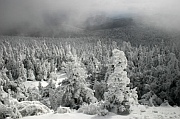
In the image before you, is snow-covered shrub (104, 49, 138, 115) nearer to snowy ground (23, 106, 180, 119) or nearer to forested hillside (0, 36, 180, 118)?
forested hillside (0, 36, 180, 118)

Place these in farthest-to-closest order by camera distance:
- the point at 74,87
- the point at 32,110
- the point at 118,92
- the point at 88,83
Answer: the point at 88,83, the point at 74,87, the point at 118,92, the point at 32,110

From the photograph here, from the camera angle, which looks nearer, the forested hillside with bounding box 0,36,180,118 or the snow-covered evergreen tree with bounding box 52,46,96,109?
the snow-covered evergreen tree with bounding box 52,46,96,109

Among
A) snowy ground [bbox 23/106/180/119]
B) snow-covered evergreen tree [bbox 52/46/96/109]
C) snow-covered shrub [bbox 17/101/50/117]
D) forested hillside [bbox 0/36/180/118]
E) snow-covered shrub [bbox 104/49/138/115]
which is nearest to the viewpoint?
snowy ground [bbox 23/106/180/119]

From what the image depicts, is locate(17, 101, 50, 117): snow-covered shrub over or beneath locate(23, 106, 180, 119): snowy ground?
over

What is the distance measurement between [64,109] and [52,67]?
71572mm

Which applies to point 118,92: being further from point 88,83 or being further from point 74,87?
point 88,83

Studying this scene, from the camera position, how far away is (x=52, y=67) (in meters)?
86.8

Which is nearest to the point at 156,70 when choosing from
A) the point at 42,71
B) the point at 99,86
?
the point at 99,86

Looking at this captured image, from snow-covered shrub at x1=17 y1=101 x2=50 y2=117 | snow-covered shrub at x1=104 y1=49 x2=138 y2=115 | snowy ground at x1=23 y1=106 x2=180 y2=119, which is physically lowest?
snowy ground at x1=23 y1=106 x2=180 y2=119

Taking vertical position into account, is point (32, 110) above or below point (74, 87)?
below


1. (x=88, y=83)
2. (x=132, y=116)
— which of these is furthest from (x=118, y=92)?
(x=88, y=83)

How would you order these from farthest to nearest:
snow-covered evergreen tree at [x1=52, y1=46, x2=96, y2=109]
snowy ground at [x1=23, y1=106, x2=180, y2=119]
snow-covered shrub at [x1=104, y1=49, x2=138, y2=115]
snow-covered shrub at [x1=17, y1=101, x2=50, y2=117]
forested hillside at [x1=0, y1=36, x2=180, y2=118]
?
forested hillside at [x1=0, y1=36, x2=180, y2=118] < snow-covered evergreen tree at [x1=52, y1=46, x2=96, y2=109] < snow-covered shrub at [x1=104, y1=49, x2=138, y2=115] < snow-covered shrub at [x1=17, y1=101, x2=50, y2=117] < snowy ground at [x1=23, y1=106, x2=180, y2=119]

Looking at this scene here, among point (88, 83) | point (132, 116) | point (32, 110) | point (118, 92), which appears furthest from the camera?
point (88, 83)

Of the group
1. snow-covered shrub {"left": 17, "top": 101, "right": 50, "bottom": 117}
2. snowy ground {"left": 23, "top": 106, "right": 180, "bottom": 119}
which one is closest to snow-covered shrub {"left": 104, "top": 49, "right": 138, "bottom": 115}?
snowy ground {"left": 23, "top": 106, "right": 180, "bottom": 119}
